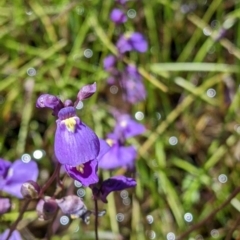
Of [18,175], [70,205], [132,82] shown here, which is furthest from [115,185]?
[132,82]

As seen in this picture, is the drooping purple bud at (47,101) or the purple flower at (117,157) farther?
the purple flower at (117,157)

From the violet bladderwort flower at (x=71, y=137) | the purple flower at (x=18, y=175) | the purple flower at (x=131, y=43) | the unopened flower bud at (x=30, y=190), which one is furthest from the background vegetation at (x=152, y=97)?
the violet bladderwort flower at (x=71, y=137)

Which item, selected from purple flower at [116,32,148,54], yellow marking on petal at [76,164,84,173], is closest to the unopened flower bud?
yellow marking on petal at [76,164,84,173]

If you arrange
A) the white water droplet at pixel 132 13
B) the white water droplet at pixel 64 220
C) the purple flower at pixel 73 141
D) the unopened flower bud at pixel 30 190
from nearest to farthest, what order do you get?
the purple flower at pixel 73 141
the unopened flower bud at pixel 30 190
the white water droplet at pixel 64 220
the white water droplet at pixel 132 13

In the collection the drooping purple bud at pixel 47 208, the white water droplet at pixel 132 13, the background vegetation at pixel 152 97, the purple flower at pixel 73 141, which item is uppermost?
the purple flower at pixel 73 141

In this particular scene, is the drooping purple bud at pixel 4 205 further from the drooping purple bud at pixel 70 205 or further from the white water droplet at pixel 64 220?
the white water droplet at pixel 64 220

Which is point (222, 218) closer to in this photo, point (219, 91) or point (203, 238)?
point (203, 238)

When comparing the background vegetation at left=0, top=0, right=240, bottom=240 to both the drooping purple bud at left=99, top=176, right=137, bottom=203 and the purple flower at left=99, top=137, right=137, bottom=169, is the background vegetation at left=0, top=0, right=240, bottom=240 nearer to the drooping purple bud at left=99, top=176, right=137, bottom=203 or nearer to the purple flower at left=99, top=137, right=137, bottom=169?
the purple flower at left=99, top=137, right=137, bottom=169

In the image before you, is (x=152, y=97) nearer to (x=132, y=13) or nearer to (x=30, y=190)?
(x=132, y=13)
